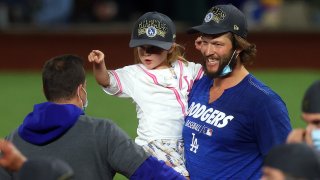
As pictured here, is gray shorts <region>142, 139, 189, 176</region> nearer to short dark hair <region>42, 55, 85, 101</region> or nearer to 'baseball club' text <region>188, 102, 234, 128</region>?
'baseball club' text <region>188, 102, 234, 128</region>

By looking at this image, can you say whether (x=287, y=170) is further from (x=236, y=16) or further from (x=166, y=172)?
(x=236, y=16)

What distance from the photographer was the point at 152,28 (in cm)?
564

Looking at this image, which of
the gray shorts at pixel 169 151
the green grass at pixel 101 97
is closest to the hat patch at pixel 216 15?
the gray shorts at pixel 169 151

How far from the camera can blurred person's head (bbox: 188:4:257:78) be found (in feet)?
17.2

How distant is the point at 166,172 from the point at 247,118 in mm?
713

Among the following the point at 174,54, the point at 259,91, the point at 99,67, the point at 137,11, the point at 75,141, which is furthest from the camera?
the point at 137,11

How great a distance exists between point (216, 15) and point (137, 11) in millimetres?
13182

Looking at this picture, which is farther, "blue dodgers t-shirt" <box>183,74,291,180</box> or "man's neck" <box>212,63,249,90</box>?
"man's neck" <box>212,63,249,90</box>

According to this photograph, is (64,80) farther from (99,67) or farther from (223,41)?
(223,41)

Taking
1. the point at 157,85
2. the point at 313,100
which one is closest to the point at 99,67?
the point at 157,85

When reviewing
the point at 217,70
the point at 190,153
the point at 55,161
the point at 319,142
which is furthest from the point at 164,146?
the point at 55,161

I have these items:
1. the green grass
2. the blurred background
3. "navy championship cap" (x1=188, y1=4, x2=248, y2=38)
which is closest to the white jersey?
"navy championship cap" (x1=188, y1=4, x2=248, y2=38)

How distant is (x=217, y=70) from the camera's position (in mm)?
5242

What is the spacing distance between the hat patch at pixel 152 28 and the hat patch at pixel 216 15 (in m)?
0.39
